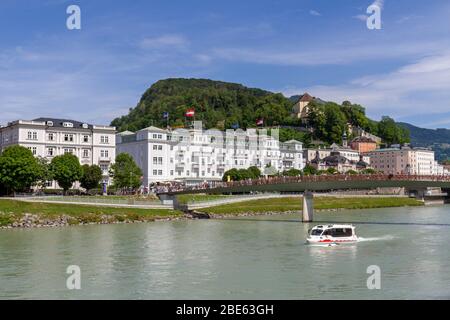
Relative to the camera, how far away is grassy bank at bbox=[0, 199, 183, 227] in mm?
74312

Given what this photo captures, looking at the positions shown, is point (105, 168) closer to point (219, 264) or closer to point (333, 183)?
point (333, 183)

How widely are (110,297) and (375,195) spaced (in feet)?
404

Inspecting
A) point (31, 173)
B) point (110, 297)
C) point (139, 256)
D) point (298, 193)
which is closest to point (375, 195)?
point (298, 193)

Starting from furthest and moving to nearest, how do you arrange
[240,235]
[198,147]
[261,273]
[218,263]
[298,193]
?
[198,147], [298,193], [240,235], [218,263], [261,273]

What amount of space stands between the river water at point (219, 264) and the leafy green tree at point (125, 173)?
43.1 meters

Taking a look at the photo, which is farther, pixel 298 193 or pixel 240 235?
pixel 298 193

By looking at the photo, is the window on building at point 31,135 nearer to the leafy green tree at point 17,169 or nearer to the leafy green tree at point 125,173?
the leafy green tree at point 125,173

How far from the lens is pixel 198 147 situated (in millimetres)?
141875

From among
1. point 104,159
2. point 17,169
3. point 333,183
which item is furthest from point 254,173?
point 333,183

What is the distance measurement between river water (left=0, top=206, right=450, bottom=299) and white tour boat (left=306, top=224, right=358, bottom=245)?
146 centimetres

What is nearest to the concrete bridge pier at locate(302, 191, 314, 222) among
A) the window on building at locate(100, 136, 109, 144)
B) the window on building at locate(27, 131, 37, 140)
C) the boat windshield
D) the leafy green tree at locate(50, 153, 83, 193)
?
the boat windshield

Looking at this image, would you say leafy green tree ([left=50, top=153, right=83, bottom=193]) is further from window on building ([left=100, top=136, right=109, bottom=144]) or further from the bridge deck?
the bridge deck
